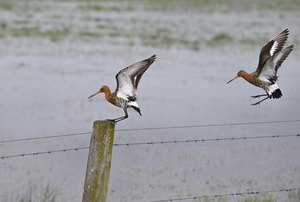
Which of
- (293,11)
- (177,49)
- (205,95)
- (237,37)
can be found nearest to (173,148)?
(205,95)

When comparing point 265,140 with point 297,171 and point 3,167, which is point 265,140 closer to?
point 297,171

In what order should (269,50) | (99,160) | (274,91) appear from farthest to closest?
(269,50) < (274,91) < (99,160)

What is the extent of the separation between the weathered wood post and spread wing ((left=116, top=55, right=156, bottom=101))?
36.1 inches

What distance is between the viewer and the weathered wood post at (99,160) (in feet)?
22.2

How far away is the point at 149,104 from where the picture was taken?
17641 millimetres

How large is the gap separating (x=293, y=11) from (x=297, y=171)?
3047 cm

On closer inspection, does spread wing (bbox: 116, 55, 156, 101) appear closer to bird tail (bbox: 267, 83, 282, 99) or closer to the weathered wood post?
the weathered wood post

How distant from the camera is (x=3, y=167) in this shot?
37.7 ft

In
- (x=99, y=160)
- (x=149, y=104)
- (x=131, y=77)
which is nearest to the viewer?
(x=99, y=160)

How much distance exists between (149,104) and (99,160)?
1083 centimetres

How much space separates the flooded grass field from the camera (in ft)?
37.0

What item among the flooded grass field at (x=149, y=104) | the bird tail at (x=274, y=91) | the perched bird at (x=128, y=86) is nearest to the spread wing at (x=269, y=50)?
the bird tail at (x=274, y=91)

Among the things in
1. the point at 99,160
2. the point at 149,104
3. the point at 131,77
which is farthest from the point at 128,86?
the point at 149,104

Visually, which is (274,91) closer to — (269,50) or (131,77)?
(269,50)
